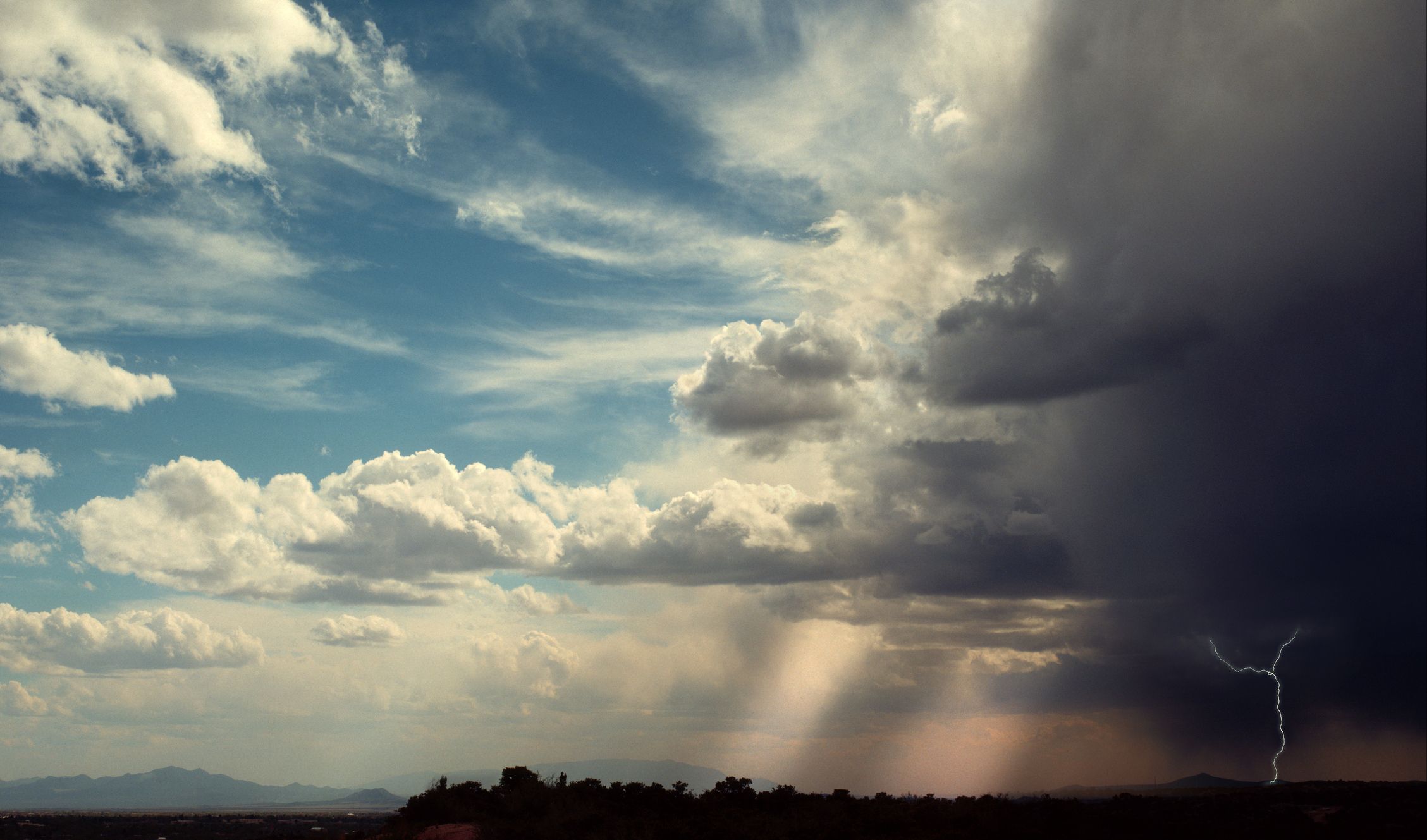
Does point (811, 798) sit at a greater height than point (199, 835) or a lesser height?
greater

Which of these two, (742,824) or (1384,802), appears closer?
(1384,802)

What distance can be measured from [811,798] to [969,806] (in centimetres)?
1074

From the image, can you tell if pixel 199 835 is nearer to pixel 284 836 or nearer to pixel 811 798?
pixel 284 836

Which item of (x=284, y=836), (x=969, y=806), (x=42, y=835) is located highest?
(x=969, y=806)

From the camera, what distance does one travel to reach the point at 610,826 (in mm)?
55688

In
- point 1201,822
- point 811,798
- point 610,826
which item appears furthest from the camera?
point 811,798

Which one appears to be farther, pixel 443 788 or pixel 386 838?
pixel 443 788

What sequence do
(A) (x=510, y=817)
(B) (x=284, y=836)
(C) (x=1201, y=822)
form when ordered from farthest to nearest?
1. (B) (x=284, y=836)
2. (A) (x=510, y=817)
3. (C) (x=1201, y=822)

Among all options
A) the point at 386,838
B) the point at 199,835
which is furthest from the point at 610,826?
the point at 199,835

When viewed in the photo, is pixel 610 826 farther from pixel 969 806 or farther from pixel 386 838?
pixel 969 806

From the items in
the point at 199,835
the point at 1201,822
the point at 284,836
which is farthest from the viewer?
the point at 199,835

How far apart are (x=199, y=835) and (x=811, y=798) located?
6047 inches

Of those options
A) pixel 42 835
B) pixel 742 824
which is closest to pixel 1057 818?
pixel 742 824

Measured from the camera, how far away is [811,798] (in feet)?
212
